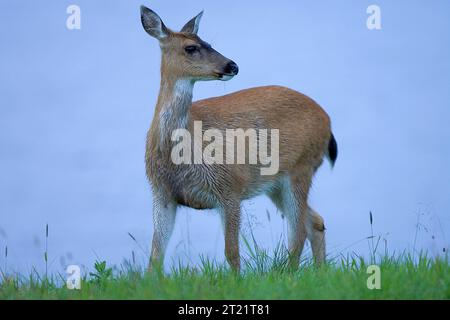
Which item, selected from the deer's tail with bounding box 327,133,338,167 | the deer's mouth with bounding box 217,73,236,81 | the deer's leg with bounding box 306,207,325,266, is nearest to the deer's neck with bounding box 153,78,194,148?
the deer's mouth with bounding box 217,73,236,81

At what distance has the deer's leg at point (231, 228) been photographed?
7914 mm

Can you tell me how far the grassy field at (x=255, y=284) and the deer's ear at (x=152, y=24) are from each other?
2.45 meters

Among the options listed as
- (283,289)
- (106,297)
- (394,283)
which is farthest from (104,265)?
(394,283)

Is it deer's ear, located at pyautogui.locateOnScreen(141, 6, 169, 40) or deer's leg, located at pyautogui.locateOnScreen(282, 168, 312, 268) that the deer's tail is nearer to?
deer's leg, located at pyautogui.locateOnScreen(282, 168, 312, 268)

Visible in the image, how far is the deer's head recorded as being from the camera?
26.1ft

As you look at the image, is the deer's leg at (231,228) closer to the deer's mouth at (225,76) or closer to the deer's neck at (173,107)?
the deer's neck at (173,107)

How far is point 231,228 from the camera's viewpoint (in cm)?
804

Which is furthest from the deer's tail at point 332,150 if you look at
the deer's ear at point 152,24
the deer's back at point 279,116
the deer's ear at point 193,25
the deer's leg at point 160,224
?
the deer's ear at point 152,24

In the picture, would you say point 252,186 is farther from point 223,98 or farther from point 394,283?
point 394,283

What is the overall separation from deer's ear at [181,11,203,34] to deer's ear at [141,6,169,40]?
387 millimetres

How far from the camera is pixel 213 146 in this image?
826 cm
